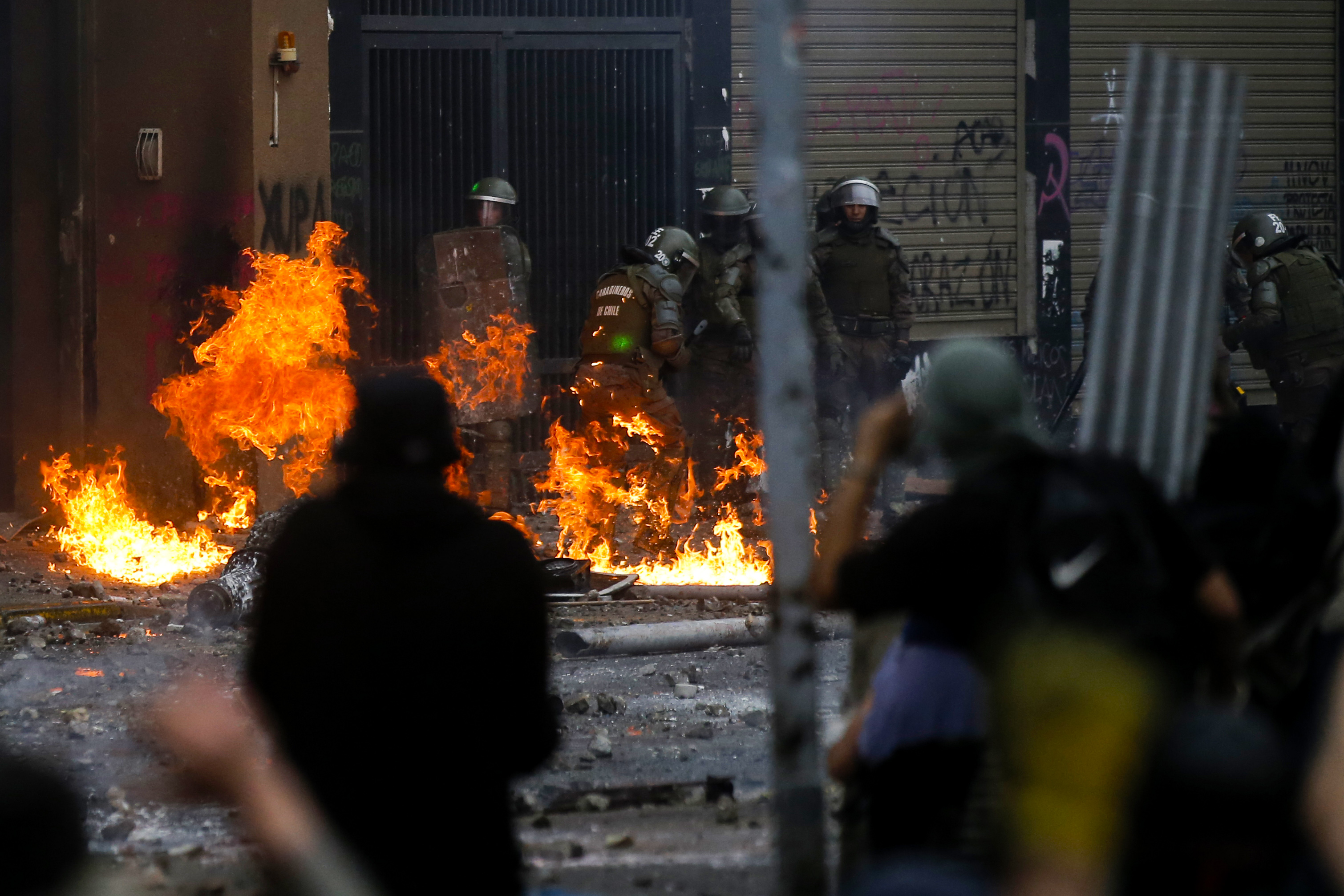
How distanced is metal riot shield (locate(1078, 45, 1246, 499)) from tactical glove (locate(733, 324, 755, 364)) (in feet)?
22.5

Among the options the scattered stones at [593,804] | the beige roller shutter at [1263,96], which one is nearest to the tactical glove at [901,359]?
the beige roller shutter at [1263,96]

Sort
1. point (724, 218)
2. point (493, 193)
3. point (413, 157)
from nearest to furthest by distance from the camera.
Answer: point (493, 193) → point (724, 218) → point (413, 157)

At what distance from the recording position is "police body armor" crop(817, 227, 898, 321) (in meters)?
10.6

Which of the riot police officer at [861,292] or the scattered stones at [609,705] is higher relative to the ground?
the riot police officer at [861,292]

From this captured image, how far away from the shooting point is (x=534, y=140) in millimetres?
11859

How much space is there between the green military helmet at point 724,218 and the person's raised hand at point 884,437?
27.2ft

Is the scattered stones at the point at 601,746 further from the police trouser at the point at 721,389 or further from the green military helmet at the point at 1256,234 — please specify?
the green military helmet at the point at 1256,234

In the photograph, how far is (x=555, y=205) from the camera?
12.0 m

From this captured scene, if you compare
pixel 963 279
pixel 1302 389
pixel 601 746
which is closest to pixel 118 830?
pixel 601 746

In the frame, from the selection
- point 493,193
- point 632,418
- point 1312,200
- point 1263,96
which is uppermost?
point 1263,96

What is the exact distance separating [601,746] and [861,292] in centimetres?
584

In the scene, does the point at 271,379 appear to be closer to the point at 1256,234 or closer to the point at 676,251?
the point at 676,251

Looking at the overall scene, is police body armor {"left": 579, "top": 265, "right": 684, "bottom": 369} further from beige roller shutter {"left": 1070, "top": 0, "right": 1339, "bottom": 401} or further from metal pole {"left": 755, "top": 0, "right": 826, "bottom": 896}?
metal pole {"left": 755, "top": 0, "right": 826, "bottom": 896}

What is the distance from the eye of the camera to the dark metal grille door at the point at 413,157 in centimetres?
1149
